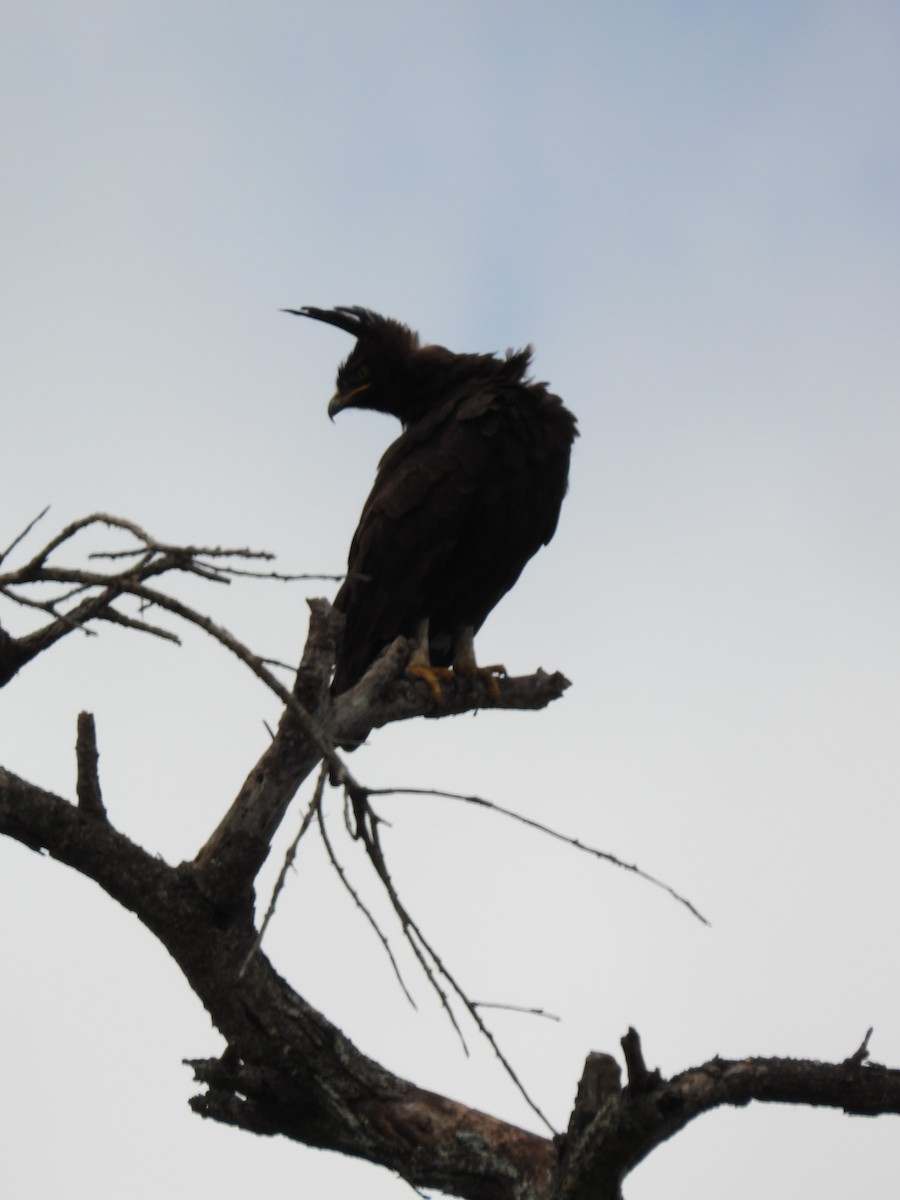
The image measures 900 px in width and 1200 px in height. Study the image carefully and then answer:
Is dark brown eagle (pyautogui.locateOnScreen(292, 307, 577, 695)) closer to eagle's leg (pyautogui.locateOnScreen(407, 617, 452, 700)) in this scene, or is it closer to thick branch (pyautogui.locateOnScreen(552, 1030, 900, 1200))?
eagle's leg (pyautogui.locateOnScreen(407, 617, 452, 700))

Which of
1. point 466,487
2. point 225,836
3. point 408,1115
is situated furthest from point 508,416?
point 408,1115

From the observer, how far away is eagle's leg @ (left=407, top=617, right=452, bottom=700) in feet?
15.5

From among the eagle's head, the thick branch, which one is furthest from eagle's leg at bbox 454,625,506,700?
the thick branch

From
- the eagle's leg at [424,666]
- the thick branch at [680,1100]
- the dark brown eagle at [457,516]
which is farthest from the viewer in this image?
the dark brown eagle at [457,516]

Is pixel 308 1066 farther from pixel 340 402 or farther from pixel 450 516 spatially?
pixel 340 402

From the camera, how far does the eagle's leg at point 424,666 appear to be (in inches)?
186

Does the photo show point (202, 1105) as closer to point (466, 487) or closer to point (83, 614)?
point (83, 614)

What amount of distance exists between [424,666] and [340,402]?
2.14 meters

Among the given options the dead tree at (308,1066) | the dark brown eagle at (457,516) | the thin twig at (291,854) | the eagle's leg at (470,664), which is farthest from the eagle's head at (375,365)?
the thin twig at (291,854)

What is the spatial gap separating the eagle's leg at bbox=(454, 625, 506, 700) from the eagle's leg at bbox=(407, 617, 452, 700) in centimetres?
15

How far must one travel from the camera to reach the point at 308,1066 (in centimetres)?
352

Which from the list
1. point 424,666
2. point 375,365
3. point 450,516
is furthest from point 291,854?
point 375,365

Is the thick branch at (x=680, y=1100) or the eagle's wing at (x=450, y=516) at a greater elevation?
the eagle's wing at (x=450, y=516)

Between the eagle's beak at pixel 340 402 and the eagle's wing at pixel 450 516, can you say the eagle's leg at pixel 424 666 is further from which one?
the eagle's beak at pixel 340 402
